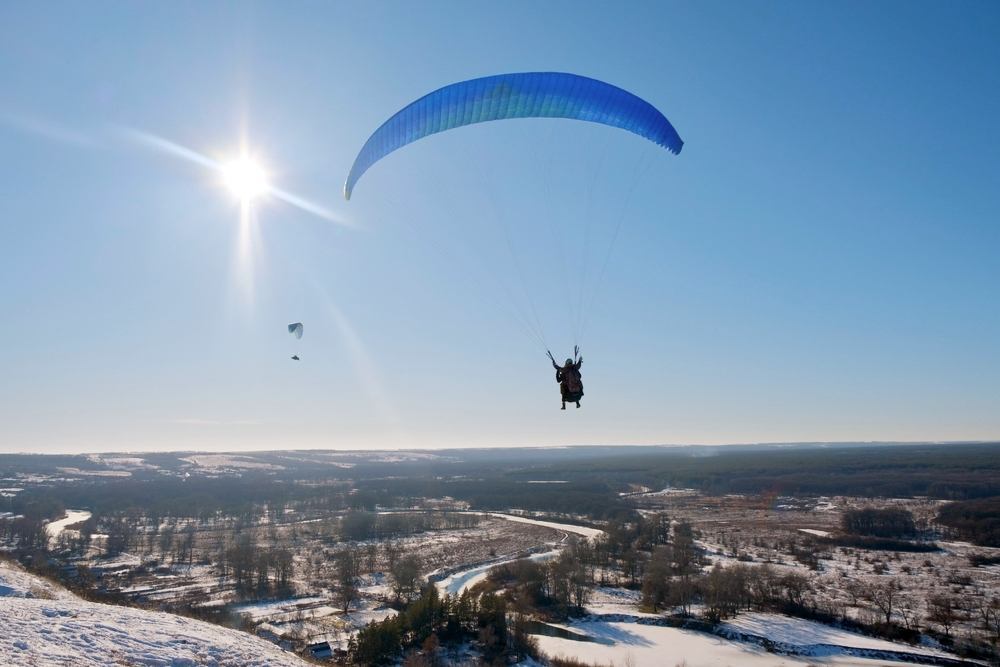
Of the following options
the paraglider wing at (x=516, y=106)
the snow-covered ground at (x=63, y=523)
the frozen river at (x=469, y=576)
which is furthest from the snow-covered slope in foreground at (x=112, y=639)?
A: the snow-covered ground at (x=63, y=523)

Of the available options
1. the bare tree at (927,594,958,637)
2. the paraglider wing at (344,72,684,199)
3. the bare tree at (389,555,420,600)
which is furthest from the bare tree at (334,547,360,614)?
the bare tree at (927,594,958,637)

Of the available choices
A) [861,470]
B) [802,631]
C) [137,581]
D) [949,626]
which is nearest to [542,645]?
[802,631]

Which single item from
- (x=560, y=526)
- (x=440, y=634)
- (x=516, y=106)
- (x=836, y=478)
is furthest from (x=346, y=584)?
(x=836, y=478)

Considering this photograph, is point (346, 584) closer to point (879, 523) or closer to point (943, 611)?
point (943, 611)

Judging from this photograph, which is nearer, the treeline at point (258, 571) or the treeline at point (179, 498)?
the treeline at point (258, 571)

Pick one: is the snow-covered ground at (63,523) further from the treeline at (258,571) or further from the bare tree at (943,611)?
the bare tree at (943,611)
